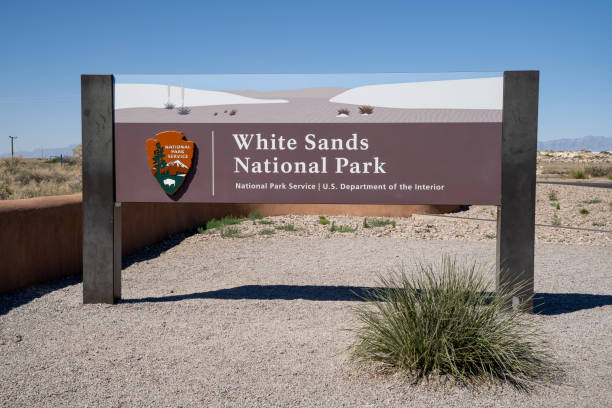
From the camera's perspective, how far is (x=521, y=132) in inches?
264

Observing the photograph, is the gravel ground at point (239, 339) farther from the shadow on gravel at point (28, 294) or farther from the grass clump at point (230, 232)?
the grass clump at point (230, 232)

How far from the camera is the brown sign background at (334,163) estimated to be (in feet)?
22.5

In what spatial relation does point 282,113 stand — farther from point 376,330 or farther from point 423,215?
point 423,215

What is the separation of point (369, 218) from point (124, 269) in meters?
7.89

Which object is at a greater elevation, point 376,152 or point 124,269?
point 376,152

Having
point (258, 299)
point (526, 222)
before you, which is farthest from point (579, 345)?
point (258, 299)

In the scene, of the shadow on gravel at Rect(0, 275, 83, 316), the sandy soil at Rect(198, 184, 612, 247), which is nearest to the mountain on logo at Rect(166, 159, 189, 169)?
the shadow on gravel at Rect(0, 275, 83, 316)

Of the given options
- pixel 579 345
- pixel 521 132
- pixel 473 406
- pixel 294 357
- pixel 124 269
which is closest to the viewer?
pixel 473 406

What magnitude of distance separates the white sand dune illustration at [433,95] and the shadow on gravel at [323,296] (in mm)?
2453

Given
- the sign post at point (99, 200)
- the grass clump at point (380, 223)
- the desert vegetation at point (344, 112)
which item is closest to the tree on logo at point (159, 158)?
the sign post at point (99, 200)

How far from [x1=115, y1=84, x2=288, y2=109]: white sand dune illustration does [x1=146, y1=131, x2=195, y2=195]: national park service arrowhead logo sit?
0.43 meters

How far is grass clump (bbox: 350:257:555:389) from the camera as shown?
447 cm

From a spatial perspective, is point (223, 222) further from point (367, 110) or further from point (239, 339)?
point (239, 339)

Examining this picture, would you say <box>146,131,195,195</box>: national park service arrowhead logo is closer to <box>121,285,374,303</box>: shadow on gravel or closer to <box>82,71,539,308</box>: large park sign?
<box>82,71,539,308</box>: large park sign
